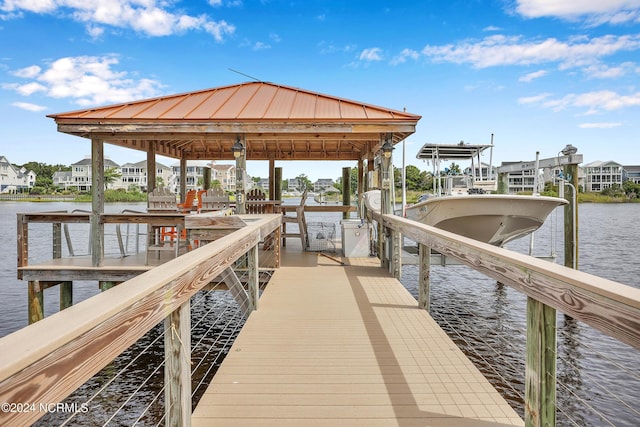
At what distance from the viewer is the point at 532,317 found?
2.10 metres

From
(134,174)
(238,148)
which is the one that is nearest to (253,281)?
(238,148)

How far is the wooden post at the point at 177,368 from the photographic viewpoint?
77.7 inches

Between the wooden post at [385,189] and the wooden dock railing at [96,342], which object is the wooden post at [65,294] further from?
the wooden dock railing at [96,342]

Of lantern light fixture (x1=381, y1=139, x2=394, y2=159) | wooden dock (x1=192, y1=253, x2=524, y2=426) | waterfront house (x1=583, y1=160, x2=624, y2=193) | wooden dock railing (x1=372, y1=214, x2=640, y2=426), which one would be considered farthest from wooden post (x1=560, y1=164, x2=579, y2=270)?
waterfront house (x1=583, y1=160, x2=624, y2=193)

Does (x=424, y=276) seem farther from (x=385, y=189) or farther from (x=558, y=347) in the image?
(x=558, y=347)

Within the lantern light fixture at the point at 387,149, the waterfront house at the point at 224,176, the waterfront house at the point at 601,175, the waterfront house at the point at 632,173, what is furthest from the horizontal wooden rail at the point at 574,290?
the waterfront house at the point at 632,173

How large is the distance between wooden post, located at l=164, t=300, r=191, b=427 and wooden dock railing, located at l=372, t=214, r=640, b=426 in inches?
67.5

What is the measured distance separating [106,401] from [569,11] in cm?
4243

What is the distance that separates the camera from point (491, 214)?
28.7ft

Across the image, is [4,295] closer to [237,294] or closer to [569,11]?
[237,294]

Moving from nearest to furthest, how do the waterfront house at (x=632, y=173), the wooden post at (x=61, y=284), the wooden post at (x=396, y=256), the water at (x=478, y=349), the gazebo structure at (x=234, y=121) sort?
1. the water at (x=478, y=349)
2. the wooden post at (x=396, y=256)
3. the gazebo structure at (x=234, y=121)
4. the wooden post at (x=61, y=284)
5. the waterfront house at (x=632, y=173)

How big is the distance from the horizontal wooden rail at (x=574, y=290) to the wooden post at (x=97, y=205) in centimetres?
617

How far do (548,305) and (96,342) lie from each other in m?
1.88

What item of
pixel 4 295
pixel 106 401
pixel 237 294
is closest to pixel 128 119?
pixel 237 294
